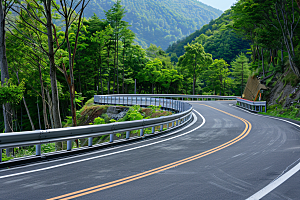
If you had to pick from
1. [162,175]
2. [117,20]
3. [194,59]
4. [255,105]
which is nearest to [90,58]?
[117,20]

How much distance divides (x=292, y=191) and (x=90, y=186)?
4191 mm

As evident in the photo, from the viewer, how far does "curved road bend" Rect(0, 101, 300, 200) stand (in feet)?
15.3

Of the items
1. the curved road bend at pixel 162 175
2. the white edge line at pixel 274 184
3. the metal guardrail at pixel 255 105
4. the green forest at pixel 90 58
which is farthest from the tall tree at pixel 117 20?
the white edge line at pixel 274 184

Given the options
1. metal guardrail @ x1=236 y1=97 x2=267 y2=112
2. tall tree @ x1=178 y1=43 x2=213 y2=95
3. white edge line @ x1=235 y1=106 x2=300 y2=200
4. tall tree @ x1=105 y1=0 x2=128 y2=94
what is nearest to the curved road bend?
white edge line @ x1=235 y1=106 x2=300 y2=200

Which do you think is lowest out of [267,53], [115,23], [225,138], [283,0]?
[225,138]

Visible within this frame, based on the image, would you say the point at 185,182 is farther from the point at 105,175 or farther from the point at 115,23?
the point at 115,23

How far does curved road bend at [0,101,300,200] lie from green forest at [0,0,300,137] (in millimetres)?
7036

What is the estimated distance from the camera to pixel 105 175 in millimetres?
5668

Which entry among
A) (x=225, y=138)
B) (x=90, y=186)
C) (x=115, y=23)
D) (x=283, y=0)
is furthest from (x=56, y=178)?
(x=115, y=23)

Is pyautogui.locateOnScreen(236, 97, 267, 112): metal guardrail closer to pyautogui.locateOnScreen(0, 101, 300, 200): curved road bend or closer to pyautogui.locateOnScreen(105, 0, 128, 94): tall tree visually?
pyautogui.locateOnScreen(0, 101, 300, 200): curved road bend

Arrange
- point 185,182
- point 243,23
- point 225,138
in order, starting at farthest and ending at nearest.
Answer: point 243,23
point 225,138
point 185,182

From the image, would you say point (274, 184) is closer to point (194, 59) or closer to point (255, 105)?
point (255, 105)

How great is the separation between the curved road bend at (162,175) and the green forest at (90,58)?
704cm

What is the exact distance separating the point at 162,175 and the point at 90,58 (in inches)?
1974
